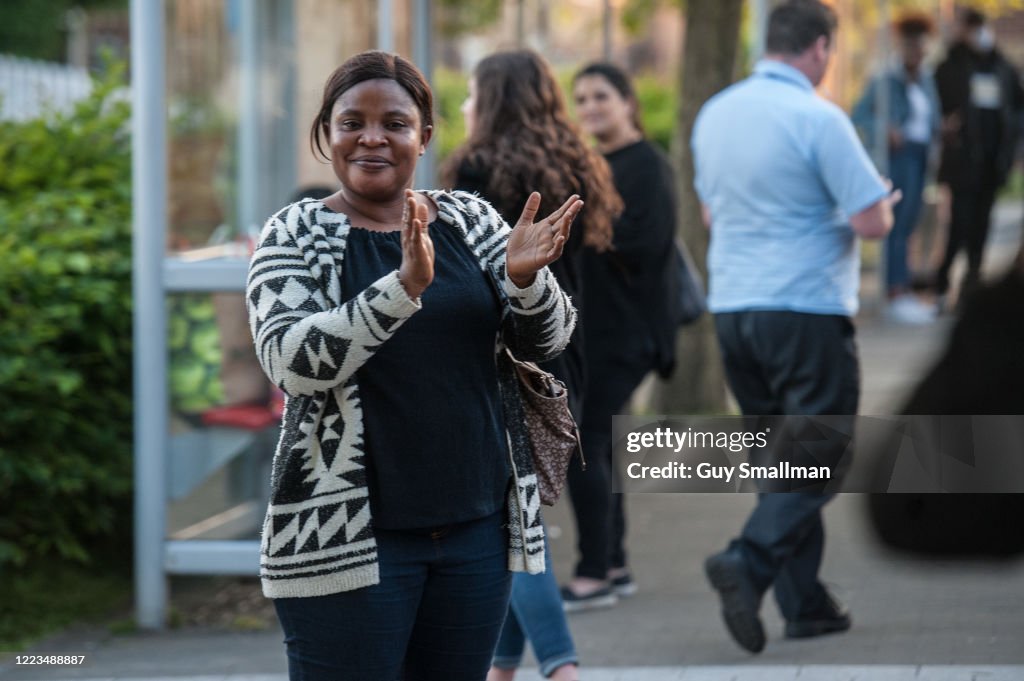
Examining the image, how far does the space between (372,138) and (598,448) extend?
2855 millimetres

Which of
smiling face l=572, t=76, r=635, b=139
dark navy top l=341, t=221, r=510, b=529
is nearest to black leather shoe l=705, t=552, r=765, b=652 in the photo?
smiling face l=572, t=76, r=635, b=139

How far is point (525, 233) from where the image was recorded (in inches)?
110

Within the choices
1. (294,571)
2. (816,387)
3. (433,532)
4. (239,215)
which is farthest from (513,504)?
(239,215)

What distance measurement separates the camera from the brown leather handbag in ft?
9.95

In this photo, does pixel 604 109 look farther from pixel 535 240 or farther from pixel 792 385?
pixel 535 240

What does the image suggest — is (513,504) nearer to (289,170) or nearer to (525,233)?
(525,233)

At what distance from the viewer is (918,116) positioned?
12047mm

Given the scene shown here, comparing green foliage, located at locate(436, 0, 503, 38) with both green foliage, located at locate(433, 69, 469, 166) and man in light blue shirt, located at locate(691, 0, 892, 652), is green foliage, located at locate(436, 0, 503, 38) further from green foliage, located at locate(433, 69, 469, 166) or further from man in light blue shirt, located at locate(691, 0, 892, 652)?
man in light blue shirt, located at locate(691, 0, 892, 652)

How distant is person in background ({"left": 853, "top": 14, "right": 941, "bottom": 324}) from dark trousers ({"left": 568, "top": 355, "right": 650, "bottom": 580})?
688cm

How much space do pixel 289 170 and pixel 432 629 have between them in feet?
16.7

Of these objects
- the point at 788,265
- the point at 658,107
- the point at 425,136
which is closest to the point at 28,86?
the point at 658,107

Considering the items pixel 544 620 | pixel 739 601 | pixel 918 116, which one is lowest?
pixel 739 601

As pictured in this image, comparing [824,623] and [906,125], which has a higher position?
[906,125]

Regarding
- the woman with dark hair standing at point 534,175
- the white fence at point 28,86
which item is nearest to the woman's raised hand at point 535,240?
the woman with dark hair standing at point 534,175
